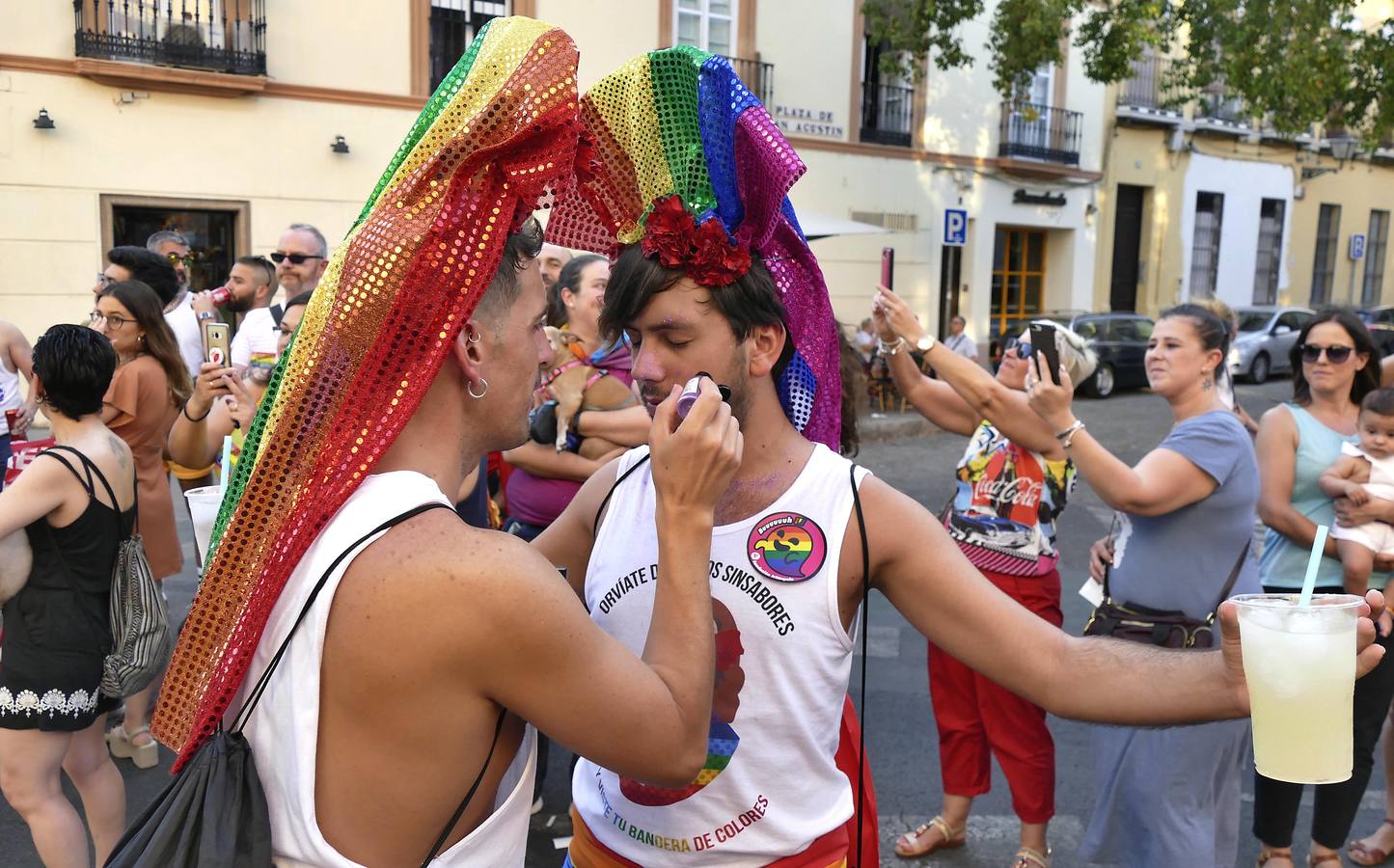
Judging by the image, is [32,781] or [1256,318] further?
[1256,318]

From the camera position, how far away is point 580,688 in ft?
4.50

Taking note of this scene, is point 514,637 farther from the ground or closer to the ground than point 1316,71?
closer to the ground

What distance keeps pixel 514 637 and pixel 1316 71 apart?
14408mm

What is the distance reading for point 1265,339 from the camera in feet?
67.7

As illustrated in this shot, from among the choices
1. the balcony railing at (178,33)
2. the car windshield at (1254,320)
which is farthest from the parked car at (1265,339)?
the balcony railing at (178,33)

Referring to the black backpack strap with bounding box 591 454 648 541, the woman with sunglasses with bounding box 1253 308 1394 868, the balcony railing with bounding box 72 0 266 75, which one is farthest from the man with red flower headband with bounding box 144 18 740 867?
the balcony railing with bounding box 72 0 266 75

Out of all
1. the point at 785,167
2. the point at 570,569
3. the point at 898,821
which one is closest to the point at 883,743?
the point at 898,821

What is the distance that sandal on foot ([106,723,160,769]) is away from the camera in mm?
4605

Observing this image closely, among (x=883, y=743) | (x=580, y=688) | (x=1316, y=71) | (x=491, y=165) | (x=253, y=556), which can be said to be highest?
(x=1316, y=71)

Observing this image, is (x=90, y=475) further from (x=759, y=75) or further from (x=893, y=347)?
(x=759, y=75)

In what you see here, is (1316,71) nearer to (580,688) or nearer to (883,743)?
(883,743)

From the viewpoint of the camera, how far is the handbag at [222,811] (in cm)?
139

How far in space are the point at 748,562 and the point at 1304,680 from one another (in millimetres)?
851

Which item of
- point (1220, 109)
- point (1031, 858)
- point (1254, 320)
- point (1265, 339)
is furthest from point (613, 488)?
point (1220, 109)
